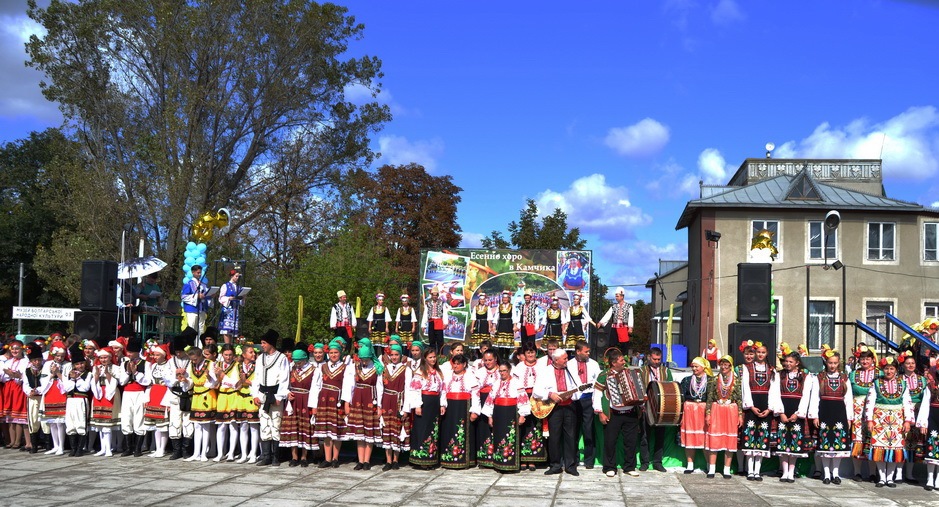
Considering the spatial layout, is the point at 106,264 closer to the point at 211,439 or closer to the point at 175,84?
the point at 211,439

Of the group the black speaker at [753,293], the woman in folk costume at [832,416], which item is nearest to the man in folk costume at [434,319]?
the black speaker at [753,293]

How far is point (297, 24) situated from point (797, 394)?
70.4 ft

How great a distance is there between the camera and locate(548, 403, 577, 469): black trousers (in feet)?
32.3

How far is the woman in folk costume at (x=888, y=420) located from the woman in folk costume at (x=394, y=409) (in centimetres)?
499

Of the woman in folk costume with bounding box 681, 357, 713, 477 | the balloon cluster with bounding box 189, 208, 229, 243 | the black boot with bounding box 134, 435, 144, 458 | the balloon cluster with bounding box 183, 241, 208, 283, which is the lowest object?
the black boot with bounding box 134, 435, 144, 458

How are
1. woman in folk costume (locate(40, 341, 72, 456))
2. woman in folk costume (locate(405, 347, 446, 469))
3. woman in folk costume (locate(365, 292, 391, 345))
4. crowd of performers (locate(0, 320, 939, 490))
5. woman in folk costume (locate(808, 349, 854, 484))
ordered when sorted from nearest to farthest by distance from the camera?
woman in folk costume (locate(808, 349, 854, 484)), crowd of performers (locate(0, 320, 939, 490)), woman in folk costume (locate(405, 347, 446, 469)), woman in folk costume (locate(40, 341, 72, 456)), woman in folk costume (locate(365, 292, 391, 345))

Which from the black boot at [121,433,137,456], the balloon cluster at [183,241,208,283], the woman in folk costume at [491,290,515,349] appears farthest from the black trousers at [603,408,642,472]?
the balloon cluster at [183,241,208,283]

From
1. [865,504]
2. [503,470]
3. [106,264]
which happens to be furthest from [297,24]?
[865,504]

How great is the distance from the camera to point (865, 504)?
Answer: 817cm

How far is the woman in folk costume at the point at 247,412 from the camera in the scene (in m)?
10.4

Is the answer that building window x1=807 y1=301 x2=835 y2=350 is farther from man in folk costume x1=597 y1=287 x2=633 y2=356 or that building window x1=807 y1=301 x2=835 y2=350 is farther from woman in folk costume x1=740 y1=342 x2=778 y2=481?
woman in folk costume x1=740 y1=342 x2=778 y2=481

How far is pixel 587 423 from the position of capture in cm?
1007

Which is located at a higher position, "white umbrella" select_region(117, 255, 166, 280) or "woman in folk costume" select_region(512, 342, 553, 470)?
"white umbrella" select_region(117, 255, 166, 280)

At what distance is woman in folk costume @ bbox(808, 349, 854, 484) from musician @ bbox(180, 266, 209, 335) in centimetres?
1010
